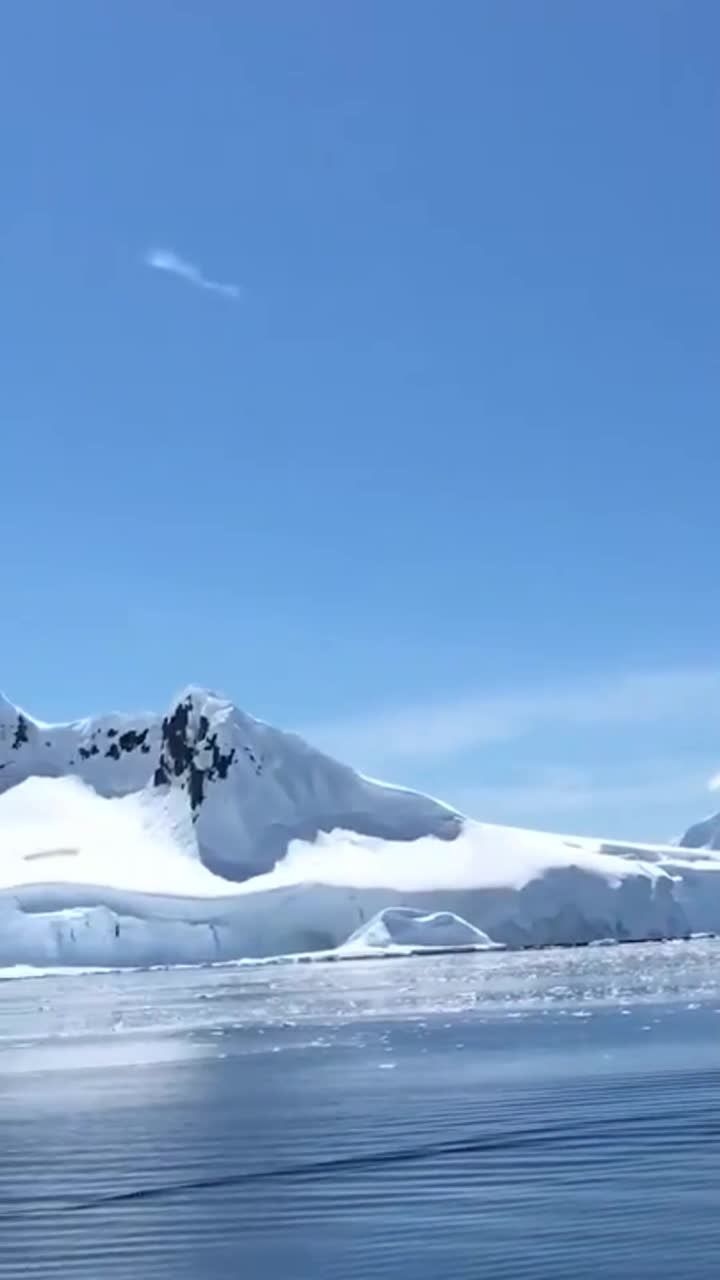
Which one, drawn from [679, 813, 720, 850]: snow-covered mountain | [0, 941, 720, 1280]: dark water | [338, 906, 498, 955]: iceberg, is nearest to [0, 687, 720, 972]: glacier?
[338, 906, 498, 955]: iceberg

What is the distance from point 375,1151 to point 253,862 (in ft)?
298

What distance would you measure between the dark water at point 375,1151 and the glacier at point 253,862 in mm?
55574

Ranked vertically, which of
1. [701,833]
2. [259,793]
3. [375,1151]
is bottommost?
[375,1151]

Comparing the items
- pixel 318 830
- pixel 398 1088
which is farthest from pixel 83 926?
pixel 398 1088

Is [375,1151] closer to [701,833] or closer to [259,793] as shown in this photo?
[259,793]

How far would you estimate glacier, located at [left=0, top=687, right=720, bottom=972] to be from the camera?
8169 centimetres

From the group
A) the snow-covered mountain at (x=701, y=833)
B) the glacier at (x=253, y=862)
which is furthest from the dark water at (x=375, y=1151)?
the snow-covered mountain at (x=701, y=833)

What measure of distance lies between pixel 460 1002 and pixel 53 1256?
2536 cm

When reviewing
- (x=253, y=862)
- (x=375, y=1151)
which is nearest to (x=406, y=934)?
(x=253, y=862)

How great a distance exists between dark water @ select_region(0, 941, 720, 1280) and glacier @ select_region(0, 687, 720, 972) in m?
55.6

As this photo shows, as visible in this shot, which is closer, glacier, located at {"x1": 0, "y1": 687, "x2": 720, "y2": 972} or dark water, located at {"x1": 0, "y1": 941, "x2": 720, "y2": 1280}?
dark water, located at {"x1": 0, "y1": 941, "x2": 720, "y2": 1280}

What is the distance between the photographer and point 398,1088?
16.2 metres

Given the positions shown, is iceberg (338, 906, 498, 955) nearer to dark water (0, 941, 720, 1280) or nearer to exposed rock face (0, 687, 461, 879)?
exposed rock face (0, 687, 461, 879)

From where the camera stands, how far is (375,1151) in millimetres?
11766
